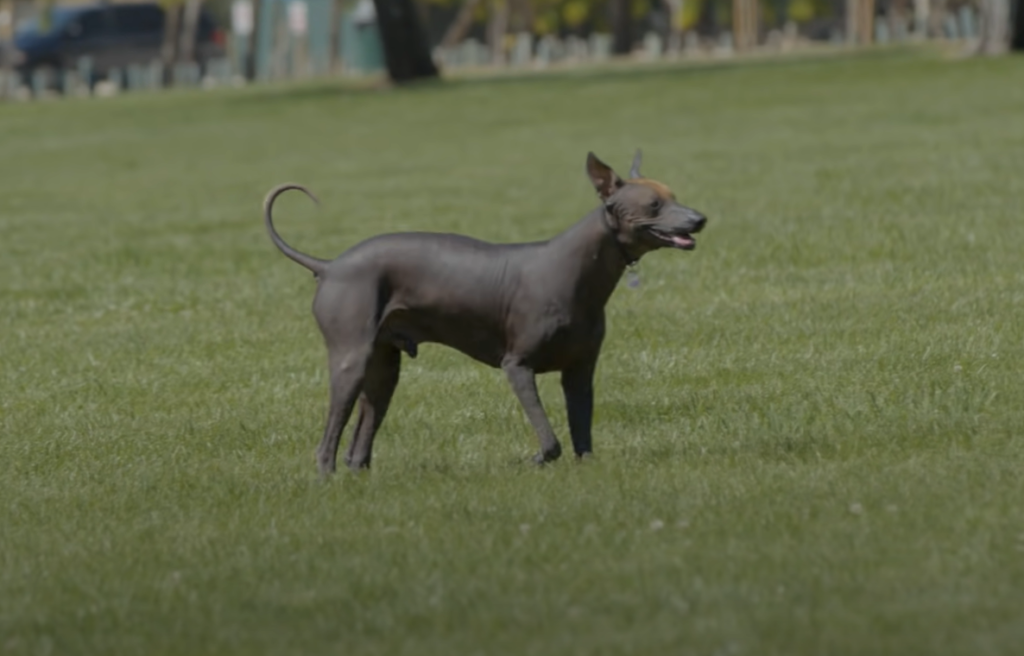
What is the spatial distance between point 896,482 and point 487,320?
1436 millimetres

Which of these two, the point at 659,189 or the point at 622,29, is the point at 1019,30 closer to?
the point at 622,29

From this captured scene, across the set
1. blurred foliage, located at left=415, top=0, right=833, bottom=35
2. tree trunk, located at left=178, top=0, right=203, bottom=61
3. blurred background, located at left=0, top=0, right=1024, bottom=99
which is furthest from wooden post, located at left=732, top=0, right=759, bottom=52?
tree trunk, located at left=178, top=0, right=203, bottom=61

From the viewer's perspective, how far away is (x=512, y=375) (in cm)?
776

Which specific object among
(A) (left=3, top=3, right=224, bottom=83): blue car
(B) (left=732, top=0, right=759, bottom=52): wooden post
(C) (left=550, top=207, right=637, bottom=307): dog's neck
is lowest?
(A) (left=3, top=3, right=224, bottom=83): blue car

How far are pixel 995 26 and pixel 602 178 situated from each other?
2844 cm

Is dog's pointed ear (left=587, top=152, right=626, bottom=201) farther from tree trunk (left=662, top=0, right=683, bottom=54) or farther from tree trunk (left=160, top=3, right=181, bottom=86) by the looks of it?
tree trunk (left=662, top=0, right=683, bottom=54)

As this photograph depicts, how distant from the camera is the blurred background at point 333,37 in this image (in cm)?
5100

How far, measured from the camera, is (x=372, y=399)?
26.5 feet

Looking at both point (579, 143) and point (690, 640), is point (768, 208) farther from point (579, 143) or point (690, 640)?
point (690, 640)

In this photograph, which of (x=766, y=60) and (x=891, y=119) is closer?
(x=891, y=119)

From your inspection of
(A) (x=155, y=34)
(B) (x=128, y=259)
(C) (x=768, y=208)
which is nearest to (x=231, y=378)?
(B) (x=128, y=259)

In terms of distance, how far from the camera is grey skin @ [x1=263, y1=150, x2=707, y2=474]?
7703mm

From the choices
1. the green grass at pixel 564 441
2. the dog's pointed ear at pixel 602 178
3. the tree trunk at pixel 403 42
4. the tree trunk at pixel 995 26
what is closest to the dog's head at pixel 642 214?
the dog's pointed ear at pixel 602 178

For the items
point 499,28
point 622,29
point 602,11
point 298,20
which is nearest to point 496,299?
point 622,29
